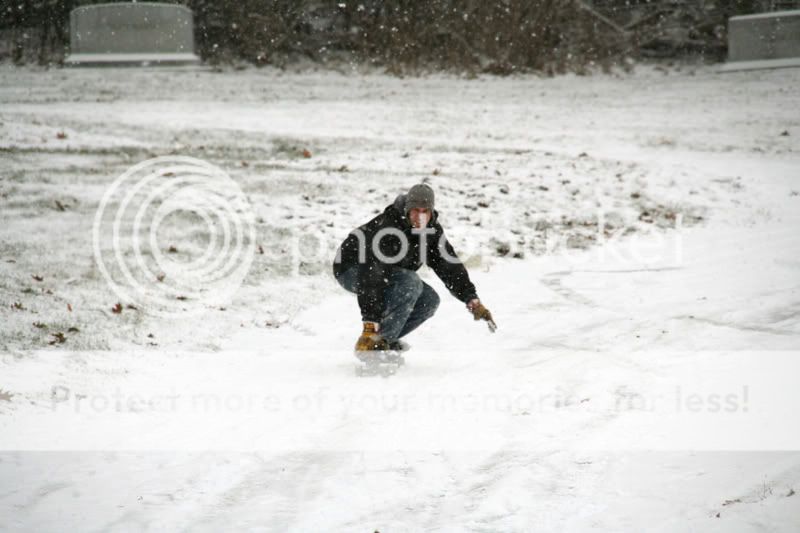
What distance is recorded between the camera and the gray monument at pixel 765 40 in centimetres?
2112

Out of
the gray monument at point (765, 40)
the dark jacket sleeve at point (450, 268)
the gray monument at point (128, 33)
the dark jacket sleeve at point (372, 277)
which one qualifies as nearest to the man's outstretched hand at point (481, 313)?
the dark jacket sleeve at point (450, 268)

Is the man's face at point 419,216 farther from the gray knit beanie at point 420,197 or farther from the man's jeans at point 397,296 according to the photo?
the man's jeans at point 397,296

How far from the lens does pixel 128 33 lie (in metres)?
22.5

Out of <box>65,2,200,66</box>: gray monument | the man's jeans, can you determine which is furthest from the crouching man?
<box>65,2,200,66</box>: gray monument

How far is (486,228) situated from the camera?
10312mm

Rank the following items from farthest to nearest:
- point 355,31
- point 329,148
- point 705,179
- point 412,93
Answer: point 355,31 < point 412,93 < point 329,148 < point 705,179

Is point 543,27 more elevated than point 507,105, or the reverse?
point 543,27

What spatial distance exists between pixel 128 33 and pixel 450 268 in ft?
63.8

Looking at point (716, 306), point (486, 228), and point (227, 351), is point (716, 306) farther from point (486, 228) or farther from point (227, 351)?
point (227, 351)

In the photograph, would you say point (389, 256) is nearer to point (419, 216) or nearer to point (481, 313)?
point (419, 216)

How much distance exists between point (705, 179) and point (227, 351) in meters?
8.53

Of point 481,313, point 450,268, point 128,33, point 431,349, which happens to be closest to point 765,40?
point 128,33

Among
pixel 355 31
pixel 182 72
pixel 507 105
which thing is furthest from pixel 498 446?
pixel 355 31

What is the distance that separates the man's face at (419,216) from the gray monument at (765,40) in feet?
62.2
